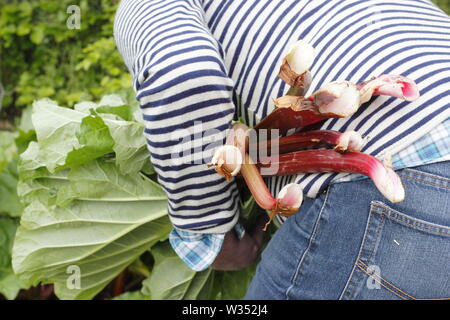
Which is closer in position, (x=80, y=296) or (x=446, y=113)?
(x=446, y=113)

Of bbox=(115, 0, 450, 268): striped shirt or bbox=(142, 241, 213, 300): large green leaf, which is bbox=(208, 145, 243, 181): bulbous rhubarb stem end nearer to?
bbox=(115, 0, 450, 268): striped shirt

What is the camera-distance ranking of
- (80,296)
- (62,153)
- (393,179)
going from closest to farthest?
(393,179), (62,153), (80,296)

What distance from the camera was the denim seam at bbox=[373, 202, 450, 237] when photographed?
28.6 inches


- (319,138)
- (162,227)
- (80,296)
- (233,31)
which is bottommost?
(80,296)

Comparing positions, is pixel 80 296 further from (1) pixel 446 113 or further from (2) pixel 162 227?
(1) pixel 446 113

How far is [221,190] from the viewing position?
2.95 ft

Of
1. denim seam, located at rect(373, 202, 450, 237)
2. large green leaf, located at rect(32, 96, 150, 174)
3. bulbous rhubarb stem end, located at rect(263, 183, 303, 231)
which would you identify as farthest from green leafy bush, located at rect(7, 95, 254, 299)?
denim seam, located at rect(373, 202, 450, 237)

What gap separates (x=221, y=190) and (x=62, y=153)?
0.48m

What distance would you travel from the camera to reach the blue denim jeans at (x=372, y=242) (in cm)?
72

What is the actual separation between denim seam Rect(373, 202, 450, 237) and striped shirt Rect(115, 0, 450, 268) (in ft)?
0.29

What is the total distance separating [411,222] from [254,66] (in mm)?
370

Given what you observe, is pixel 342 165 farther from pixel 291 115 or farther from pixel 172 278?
pixel 172 278

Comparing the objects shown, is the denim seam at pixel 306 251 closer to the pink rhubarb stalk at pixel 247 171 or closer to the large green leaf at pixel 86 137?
the pink rhubarb stalk at pixel 247 171
